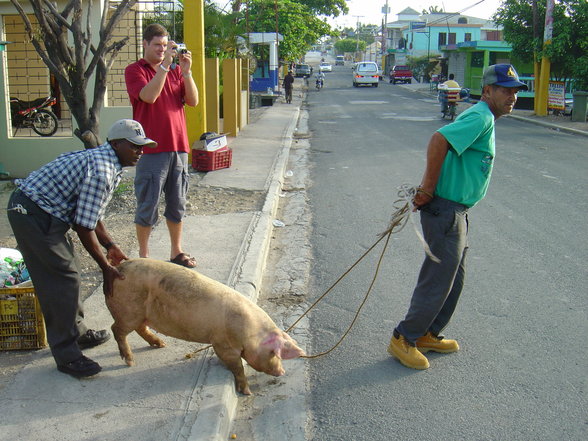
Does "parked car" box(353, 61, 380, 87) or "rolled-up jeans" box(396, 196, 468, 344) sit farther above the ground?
"parked car" box(353, 61, 380, 87)

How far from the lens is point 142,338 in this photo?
4141 millimetres

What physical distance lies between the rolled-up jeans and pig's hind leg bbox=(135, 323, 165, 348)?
159 cm

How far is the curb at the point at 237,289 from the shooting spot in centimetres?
317

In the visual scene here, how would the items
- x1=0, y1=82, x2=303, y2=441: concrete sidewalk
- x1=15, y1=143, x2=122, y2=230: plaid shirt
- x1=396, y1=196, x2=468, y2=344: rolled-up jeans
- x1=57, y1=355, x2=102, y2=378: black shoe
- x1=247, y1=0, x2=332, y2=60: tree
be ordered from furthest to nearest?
1. x1=247, y1=0, x2=332, y2=60: tree
2. x1=396, y1=196, x2=468, y2=344: rolled-up jeans
3. x1=57, y1=355, x2=102, y2=378: black shoe
4. x1=15, y1=143, x2=122, y2=230: plaid shirt
5. x1=0, y1=82, x2=303, y2=441: concrete sidewalk

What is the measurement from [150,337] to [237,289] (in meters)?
1.13

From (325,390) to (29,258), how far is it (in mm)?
1902

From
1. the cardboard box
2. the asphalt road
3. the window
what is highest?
the window

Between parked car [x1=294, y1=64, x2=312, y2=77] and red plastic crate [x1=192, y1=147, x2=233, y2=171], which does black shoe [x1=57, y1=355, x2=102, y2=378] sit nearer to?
red plastic crate [x1=192, y1=147, x2=233, y2=171]

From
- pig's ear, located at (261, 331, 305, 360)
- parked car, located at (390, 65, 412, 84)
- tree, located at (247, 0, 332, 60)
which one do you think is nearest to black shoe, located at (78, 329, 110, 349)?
pig's ear, located at (261, 331, 305, 360)

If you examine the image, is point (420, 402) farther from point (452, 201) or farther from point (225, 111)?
point (225, 111)

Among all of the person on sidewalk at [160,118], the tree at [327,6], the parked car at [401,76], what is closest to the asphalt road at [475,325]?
the person on sidewalk at [160,118]

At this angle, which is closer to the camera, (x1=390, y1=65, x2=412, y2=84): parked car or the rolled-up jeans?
the rolled-up jeans

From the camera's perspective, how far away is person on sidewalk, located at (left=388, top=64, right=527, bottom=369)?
365 centimetres

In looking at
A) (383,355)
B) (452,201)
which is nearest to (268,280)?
(383,355)
